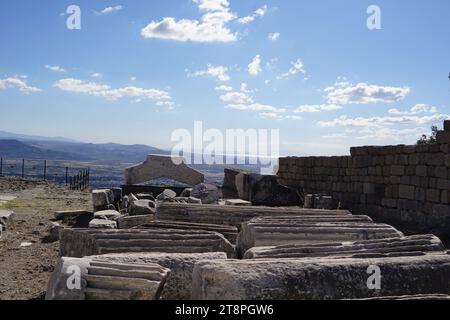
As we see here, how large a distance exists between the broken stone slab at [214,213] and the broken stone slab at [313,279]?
11.1ft

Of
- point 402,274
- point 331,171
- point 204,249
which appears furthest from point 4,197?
point 402,274

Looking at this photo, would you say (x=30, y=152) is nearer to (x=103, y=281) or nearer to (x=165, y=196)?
(x=165, y=196)

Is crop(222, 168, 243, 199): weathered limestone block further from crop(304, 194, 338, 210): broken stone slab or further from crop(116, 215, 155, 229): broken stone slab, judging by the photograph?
crop(116, 215, 155, 229): broken stone slab

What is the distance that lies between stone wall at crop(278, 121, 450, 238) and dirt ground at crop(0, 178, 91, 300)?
6602 millimetres

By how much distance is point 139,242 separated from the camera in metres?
5.47

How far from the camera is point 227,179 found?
15430 millimetres

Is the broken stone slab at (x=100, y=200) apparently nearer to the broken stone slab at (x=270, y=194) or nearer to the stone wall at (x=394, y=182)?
the broken stone slab at (x=270, y=194)

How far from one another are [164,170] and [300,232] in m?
10.8

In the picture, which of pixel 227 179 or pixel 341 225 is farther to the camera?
pixel 227 179

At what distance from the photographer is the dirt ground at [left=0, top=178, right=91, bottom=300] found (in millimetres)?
5880

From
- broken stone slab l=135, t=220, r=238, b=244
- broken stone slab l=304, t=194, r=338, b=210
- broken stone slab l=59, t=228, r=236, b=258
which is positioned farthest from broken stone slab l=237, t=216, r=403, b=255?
broken stone slab l=304, t=194, r=338, b=210

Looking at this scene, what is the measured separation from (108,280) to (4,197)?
14470 millimetres

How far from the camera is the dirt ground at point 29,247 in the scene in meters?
5.88
